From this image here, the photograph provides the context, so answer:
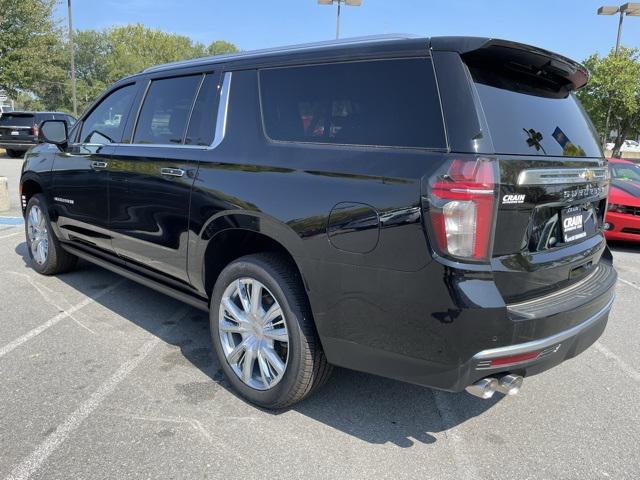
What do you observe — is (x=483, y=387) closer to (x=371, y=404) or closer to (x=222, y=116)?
(x=371, y=404)

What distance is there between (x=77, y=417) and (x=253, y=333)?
1.05m

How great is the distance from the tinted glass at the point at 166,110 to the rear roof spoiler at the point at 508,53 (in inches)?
71.4

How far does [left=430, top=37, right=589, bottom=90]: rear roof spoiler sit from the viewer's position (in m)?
2.28

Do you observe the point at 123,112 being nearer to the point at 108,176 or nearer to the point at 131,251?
the point at 108,176

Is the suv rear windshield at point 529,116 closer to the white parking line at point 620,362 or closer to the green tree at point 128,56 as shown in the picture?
the white parking line at point 620,362

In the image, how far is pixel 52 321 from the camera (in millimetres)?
4211

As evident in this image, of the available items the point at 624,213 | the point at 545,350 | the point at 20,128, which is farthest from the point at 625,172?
the point at 20,128

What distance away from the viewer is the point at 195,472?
7.91ft

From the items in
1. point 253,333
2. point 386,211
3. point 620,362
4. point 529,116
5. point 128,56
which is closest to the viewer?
point 386,211

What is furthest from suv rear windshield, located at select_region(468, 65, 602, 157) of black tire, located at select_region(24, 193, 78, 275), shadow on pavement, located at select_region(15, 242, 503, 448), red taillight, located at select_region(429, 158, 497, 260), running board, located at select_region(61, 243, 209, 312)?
black tire, located at select_region(24, 193, 78, 275)

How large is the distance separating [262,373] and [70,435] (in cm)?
102

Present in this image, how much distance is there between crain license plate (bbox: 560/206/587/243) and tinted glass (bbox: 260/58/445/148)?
0.87 meters

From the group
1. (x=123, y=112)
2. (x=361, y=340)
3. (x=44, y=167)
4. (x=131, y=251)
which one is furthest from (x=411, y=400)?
(x=44, y=167)

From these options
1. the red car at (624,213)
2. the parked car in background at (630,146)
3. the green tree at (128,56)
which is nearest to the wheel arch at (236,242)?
the red car at (624,213)
